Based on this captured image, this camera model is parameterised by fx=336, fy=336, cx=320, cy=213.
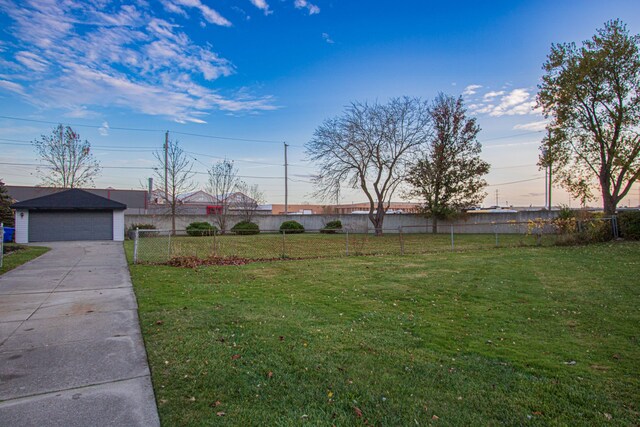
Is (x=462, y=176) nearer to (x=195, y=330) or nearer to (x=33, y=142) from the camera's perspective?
(x=195, y=330)

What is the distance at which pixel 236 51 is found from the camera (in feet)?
47.3

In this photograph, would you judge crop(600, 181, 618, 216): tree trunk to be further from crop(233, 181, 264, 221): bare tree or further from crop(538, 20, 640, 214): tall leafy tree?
crop(233, 181, 264, 221): bare tree

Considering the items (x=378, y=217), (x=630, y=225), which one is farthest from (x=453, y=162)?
(x=630, y=225)

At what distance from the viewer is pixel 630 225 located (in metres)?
15.1

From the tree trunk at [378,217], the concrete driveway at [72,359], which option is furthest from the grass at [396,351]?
the tree trunk at [378,217]

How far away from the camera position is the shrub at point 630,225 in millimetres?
15023

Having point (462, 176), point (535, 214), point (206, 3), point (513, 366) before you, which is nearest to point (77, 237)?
point (206, 3)

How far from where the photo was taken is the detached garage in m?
20.2

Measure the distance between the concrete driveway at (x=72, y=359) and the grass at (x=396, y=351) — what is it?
228mm

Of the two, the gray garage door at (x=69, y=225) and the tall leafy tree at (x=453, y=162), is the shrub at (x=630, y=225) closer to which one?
the tall leafy tree at (x=453, y=162)

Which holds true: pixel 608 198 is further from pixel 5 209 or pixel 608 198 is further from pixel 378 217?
pixel 5 209

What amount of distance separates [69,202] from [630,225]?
99.1ft

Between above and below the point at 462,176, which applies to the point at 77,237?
below

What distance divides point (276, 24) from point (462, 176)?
769 inches
